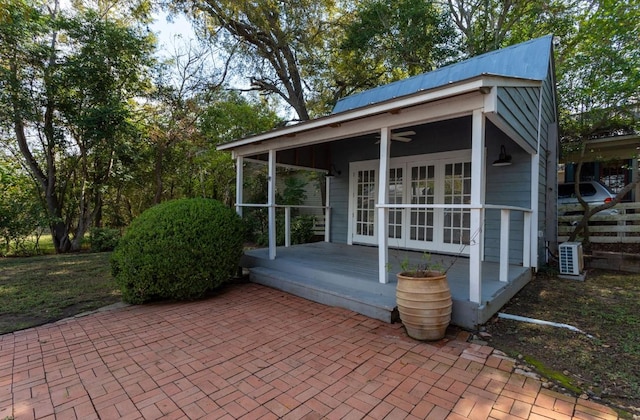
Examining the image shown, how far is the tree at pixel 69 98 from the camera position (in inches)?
304

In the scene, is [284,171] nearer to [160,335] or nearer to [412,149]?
[412,149]

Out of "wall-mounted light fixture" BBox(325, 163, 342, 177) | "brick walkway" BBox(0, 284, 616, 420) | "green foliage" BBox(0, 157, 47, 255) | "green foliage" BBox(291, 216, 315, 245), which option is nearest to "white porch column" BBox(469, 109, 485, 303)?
"brick walkway" BBox(0, 284, 616, 420)

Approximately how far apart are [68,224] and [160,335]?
29.5 ft

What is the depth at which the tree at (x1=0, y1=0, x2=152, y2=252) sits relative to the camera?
25.3ft

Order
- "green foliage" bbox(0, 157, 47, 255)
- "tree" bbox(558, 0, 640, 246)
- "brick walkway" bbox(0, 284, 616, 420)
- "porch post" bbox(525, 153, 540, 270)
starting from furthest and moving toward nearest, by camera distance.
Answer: "green foliage" bbox(0, 157, 47, 255) → "tree" bbox(558, 0, 640, 246) → "porch post" bbox(525, 153, 540, 270) → "brick walkway" bbox(0, 284, 616, 420)

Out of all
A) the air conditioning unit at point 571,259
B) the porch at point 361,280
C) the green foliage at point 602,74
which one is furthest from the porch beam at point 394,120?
the green foliage at point 602,74

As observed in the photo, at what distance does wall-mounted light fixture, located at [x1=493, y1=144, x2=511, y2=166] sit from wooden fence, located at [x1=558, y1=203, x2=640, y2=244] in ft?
9.90

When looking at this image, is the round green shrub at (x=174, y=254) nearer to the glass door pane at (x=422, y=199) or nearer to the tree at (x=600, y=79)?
the glass door pane at (x=422, y=199)

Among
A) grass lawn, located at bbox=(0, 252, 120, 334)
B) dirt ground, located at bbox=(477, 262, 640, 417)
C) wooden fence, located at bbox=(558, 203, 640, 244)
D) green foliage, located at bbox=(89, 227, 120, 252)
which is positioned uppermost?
wooden fence, located at bbox=(558, 203, 640, 244)

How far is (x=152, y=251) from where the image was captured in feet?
12.8

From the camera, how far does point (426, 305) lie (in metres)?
2.83

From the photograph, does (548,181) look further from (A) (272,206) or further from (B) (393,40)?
(B) (393,40)

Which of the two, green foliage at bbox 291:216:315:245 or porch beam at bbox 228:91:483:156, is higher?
porch beam at bbox 228:91:483:156

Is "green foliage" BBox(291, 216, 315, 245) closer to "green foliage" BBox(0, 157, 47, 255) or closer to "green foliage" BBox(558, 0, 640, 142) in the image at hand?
"green foliage" BBox(0, 157, 47, 255)
